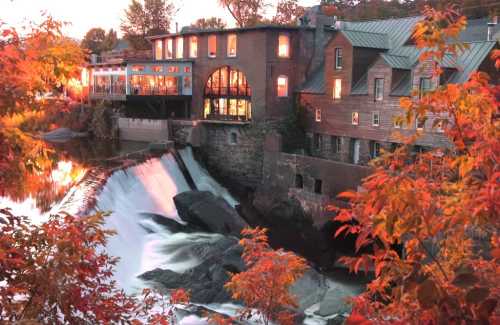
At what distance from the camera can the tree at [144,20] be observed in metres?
77.0

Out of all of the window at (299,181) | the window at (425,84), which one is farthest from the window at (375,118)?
the window at (299,181)

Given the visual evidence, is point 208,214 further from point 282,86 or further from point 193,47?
point 193,47

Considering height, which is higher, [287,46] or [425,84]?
[287,46]

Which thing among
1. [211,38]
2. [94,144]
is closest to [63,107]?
[211,38]

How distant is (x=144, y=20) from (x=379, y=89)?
5409 cm

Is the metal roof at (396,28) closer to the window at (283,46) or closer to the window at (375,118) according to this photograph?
the window at (375,118)

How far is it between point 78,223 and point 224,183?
3126 centimetres

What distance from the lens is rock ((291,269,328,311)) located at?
731 inches

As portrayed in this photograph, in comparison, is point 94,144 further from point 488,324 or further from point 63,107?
point 488,324

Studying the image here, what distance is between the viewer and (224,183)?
3725cm

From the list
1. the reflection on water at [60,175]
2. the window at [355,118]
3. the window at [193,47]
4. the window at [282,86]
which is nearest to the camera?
the reflection on water at [60,175]

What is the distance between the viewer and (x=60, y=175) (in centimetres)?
3338

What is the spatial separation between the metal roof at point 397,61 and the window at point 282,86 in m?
8.60

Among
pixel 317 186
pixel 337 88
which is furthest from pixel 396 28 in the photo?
pixel 317 186
